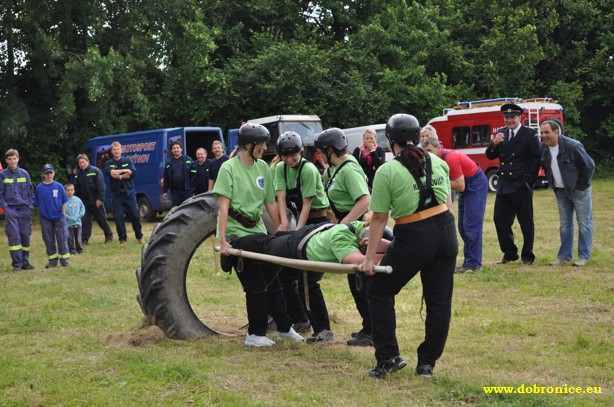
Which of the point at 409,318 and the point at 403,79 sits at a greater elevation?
the point at 403,79

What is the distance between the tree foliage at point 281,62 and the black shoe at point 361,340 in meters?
16.2

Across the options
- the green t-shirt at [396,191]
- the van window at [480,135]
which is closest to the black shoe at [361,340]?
the green t-shirt at [396,191]

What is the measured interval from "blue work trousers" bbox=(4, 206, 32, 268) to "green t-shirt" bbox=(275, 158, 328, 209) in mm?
7280

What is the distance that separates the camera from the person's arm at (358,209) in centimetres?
715

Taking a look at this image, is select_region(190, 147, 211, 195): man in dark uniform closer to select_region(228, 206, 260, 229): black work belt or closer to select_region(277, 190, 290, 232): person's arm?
select_region(277, 190, 290, 232): person's arm

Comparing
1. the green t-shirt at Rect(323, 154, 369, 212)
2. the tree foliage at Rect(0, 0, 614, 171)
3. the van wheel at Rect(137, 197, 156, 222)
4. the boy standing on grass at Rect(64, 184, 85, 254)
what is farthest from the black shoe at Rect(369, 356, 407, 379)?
the tree foliage at Rect(0, 0, 614, 171)

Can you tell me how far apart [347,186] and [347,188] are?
0.08 ft

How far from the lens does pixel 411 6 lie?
29.9 metres

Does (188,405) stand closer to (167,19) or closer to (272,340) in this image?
(272,340)

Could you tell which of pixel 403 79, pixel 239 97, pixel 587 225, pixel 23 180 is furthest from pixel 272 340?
pixel 403 79

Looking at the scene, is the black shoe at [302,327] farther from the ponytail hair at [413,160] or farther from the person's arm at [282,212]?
the ponytail hair at [413,160]

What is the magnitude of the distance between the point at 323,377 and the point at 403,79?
76.6 ft

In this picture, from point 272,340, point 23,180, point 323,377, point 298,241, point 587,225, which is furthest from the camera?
point 23,180

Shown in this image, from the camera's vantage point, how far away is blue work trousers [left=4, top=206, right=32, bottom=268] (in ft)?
44.0
